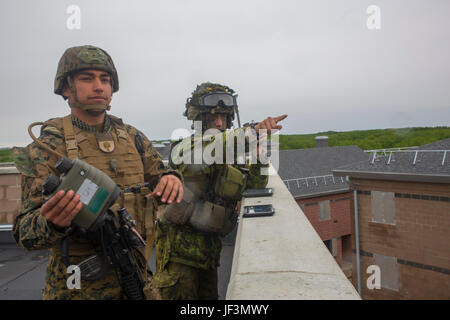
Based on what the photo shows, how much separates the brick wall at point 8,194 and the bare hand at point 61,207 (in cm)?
584

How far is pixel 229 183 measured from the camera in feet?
11.2

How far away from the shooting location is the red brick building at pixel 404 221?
13297mm

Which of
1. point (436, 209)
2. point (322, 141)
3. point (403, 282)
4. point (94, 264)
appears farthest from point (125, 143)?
point (322, 141)

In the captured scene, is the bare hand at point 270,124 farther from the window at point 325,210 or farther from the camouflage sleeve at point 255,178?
the window at point 325,210

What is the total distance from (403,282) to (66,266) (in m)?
17.1

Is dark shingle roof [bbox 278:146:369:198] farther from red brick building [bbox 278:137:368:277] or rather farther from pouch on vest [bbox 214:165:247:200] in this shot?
pouch on vest [bbox 214:165:247:200]

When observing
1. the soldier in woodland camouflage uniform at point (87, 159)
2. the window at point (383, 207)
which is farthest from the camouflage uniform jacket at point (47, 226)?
the window at point (383, 207)

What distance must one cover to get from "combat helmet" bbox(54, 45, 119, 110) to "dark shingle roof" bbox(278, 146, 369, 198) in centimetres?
2486

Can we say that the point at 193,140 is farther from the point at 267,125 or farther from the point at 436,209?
the point at 436,209

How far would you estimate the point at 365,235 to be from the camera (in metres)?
16.7

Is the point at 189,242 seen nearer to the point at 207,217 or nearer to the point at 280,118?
the point at 207,217

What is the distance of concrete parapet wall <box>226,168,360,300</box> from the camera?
1591mm

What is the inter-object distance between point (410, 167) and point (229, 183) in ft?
44.8

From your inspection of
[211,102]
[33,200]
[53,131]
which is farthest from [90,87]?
[211,102]
